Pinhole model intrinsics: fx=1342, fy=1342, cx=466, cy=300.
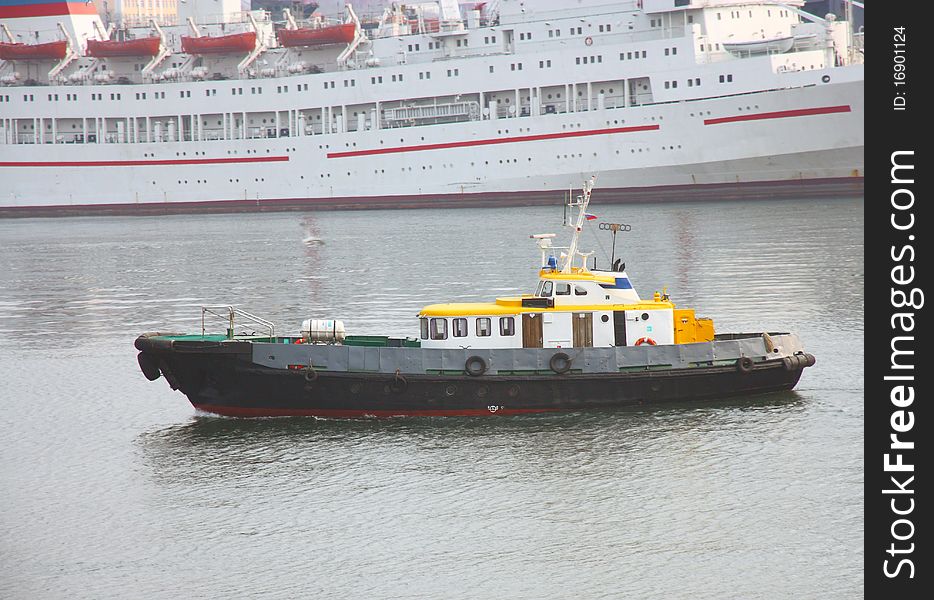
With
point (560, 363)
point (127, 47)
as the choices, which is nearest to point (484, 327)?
point (560, 363)

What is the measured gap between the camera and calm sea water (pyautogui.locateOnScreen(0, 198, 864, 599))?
42.8 feet

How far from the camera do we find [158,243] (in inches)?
1891

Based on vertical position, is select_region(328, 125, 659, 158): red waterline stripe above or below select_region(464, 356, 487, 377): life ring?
above

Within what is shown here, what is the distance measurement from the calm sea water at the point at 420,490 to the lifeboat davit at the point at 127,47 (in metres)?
38.6

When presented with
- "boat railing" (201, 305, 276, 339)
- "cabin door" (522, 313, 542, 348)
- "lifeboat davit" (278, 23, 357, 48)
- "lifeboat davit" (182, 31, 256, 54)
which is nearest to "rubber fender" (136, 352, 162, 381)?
"boat railing" (201, 305, 276, 339)

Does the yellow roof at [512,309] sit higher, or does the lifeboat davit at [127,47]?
the lifeboat davit at [127,47]

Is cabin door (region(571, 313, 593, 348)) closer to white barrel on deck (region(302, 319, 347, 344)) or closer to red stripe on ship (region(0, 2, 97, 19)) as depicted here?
white barrel on deck (region(302, 319, 347, 344))

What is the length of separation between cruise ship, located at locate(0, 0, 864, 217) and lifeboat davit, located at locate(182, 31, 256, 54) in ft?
0.31

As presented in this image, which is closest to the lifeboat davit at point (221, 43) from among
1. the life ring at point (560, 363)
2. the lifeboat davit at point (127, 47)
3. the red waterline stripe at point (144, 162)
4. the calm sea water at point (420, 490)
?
the lifeboat davit at point (127, 47)

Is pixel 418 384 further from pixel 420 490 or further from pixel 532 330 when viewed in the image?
pixel 420 490

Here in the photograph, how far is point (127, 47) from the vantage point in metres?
64.6

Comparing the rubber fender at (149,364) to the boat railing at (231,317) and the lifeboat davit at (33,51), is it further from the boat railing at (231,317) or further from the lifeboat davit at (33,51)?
the lifeboat davit at (33,51)

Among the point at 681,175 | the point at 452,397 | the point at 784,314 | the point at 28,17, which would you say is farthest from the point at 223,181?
the point at 452,397

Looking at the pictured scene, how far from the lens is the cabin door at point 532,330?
18.6m
